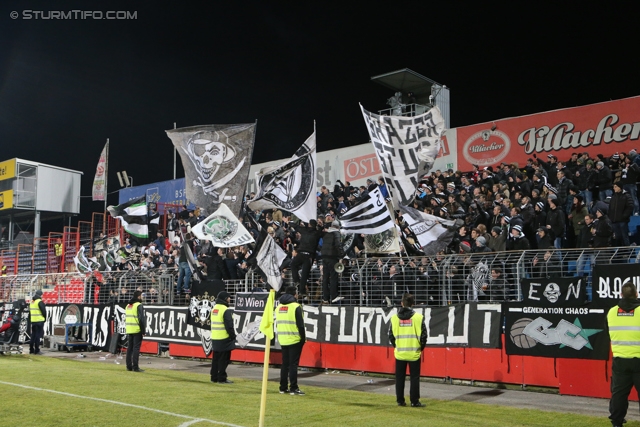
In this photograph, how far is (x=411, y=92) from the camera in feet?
111

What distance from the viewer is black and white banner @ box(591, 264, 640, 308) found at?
11531 millimetres

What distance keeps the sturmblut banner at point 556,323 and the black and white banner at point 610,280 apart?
1.01ft

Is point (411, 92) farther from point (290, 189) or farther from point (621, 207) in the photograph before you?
point (290, 189)

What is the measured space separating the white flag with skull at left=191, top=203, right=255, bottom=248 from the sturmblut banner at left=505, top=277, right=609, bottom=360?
6358 mm

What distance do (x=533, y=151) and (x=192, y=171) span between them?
48.3ft

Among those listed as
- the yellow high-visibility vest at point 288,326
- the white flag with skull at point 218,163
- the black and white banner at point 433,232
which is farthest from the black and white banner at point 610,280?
the white flag with skull at point 218,163

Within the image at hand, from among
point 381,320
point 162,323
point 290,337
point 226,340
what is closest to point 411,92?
point 162,323

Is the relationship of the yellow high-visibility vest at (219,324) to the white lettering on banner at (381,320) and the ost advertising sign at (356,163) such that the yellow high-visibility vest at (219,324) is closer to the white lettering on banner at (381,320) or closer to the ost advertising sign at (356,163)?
the white lettering on banner at (381,320)

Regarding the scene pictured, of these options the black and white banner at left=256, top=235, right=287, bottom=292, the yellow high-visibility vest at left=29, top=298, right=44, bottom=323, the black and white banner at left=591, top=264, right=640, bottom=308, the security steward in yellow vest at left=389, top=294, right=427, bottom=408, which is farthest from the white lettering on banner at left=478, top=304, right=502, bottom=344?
the yellow high-visibility vest at left=29, top=298, right=44, bottom=323

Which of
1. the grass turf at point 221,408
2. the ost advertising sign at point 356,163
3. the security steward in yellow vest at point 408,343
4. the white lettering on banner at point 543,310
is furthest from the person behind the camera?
the ost advertising sign at point 356,163

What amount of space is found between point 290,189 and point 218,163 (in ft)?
5.86

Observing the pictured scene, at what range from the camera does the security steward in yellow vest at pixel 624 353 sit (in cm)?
912

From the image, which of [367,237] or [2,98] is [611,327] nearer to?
[367,237]

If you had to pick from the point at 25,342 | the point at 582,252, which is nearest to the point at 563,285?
the point at 582,252
